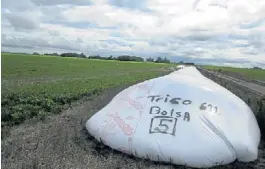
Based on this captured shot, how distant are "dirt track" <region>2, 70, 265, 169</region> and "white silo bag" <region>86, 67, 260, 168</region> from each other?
0.17 meters

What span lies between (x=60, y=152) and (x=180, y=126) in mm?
1910

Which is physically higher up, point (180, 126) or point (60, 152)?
point (180, 126)

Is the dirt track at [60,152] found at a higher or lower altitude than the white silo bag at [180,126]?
lower

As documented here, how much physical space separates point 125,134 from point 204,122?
1.27m

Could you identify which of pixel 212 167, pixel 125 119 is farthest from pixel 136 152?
pixel 212 167

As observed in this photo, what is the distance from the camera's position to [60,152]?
16.1 feet

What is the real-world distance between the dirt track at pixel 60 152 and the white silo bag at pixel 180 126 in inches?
6.7

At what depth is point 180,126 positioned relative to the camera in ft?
16.1

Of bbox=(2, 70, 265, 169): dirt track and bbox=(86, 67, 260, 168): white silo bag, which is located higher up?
bbox=(86, 67, 260, 168): white silo bag

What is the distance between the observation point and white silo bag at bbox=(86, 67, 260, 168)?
468cm

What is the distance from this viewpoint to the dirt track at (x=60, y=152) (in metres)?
4.42

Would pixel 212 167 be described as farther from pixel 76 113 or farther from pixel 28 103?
pixel 28 103

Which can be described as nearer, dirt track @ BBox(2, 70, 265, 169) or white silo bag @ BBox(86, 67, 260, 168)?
dirt track @ BBox(2, 70, 265, 169)

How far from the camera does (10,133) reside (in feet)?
19.9
